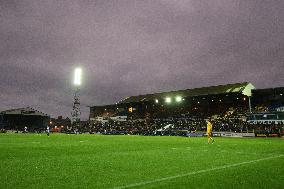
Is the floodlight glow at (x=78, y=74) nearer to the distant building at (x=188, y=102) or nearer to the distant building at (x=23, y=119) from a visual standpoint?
the distant building at (x=188, y=102)

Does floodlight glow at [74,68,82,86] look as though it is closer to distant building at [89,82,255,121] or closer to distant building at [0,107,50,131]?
distant building at [89,82,255,121]

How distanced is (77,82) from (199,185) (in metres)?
63.8

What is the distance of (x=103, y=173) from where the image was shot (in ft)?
24.3

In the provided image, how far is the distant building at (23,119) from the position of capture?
3388 inches

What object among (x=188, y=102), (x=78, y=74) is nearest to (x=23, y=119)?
(x=78, y=74)

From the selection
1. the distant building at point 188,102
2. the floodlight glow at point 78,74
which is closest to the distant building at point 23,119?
the distant building at point 188,102

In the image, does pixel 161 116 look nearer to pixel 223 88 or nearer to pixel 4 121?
pixel 223 88

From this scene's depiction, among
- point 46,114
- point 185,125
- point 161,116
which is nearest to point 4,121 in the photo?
point 46,114

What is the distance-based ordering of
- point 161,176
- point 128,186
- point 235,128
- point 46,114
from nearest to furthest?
point 128,186, point 161,176, point 235,128, point 46,114

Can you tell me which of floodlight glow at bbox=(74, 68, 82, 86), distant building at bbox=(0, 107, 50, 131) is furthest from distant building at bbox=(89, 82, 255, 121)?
distant building at bbox=(0, 107, 50, 131)

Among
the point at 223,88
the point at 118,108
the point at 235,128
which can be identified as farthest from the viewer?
the point at 118,108

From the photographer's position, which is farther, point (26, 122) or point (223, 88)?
point (26, 122)

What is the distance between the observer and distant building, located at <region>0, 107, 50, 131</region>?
86.1 m

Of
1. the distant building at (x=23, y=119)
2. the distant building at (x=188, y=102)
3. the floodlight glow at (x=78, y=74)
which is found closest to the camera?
the distant building at (x=188, y=102)
